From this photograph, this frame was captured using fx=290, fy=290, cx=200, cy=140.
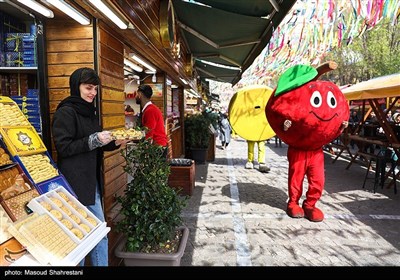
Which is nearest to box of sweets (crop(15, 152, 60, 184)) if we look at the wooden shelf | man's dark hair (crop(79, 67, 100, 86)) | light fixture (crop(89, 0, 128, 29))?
man's dark hair (crop(79, 67, 100, 86))

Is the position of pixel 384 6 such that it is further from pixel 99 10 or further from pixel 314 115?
pixel 99 10

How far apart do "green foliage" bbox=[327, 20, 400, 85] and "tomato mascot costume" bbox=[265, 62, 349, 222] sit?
15.9 meters

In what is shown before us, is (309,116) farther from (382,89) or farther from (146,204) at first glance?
(382,89)

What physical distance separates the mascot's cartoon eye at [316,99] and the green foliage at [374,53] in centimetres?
1611

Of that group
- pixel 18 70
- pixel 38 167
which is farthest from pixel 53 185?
pixel 18 70

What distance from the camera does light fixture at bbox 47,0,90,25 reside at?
209cm

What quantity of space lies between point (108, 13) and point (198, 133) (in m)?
6.48

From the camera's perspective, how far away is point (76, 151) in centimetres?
206

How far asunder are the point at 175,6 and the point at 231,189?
3.84m

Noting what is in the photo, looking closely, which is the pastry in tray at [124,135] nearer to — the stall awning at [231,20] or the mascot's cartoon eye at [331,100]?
the mascot's cartoon eye at [331,100]

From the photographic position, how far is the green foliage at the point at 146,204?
9.06 feet

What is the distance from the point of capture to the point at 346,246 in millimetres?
3742
